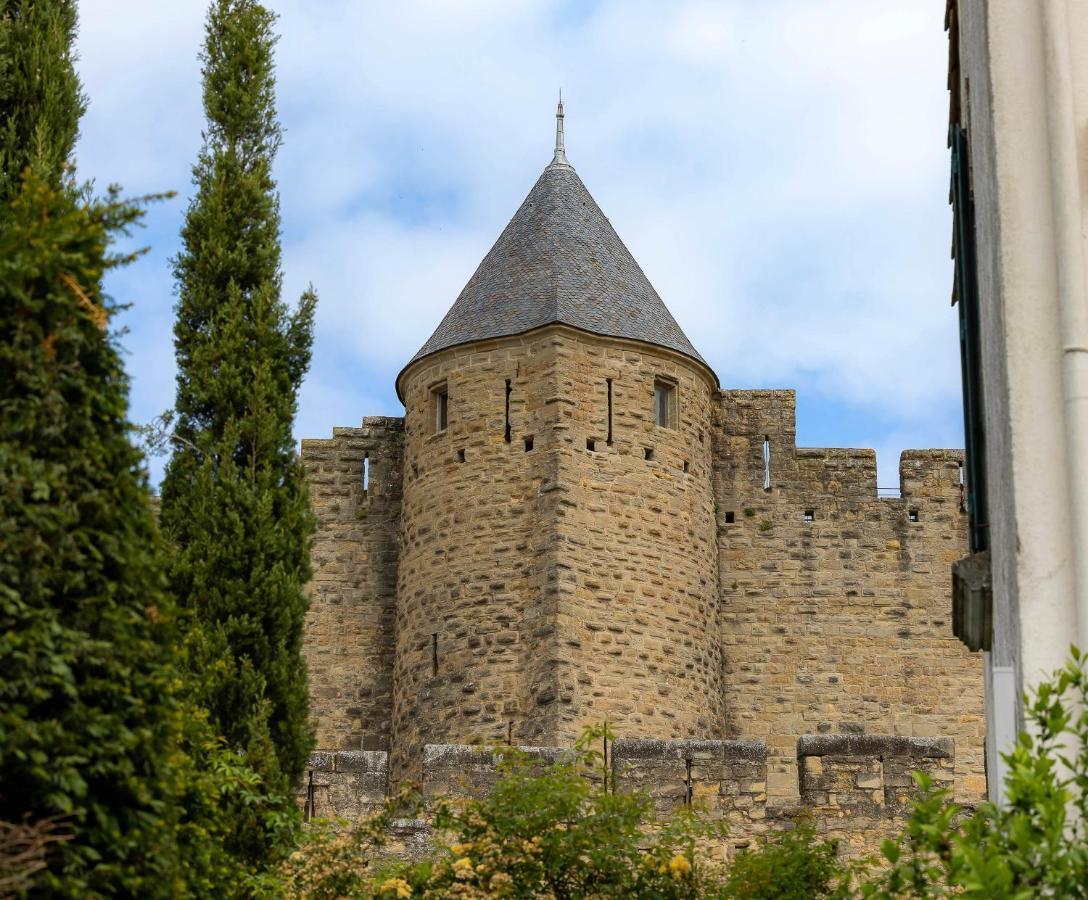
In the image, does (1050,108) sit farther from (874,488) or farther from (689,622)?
(874,488)

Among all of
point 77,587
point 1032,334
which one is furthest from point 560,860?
point 77,587

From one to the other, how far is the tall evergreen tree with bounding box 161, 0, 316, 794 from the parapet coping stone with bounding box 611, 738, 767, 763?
2.43 meters

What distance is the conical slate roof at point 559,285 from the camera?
61.4 ft

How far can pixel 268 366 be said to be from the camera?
507 inches

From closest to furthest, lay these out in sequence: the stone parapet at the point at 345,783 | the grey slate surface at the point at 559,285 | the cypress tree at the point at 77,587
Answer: the cypress tree at the point at 77,587
the stone parapet at the point at 345,783
the grey slate surface at the point at 559,285

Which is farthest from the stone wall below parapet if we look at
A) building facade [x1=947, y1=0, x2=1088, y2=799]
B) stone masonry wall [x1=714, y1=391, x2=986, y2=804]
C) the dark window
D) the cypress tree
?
the cypress tree

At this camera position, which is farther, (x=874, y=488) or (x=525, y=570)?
(x=874, y=488)

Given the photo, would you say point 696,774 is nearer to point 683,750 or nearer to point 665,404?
point 683,750

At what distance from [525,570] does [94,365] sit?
10973 millimetres

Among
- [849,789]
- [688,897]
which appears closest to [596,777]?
[849,789]

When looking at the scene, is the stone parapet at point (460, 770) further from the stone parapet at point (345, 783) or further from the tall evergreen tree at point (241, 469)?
the tall evergreen tree at point (241, 469)

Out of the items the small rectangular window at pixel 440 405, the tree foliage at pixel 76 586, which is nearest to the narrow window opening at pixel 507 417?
the small rectangular window at pixel 440 405

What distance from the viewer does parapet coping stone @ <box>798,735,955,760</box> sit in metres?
14.1

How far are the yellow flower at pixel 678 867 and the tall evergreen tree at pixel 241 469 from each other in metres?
2.58
